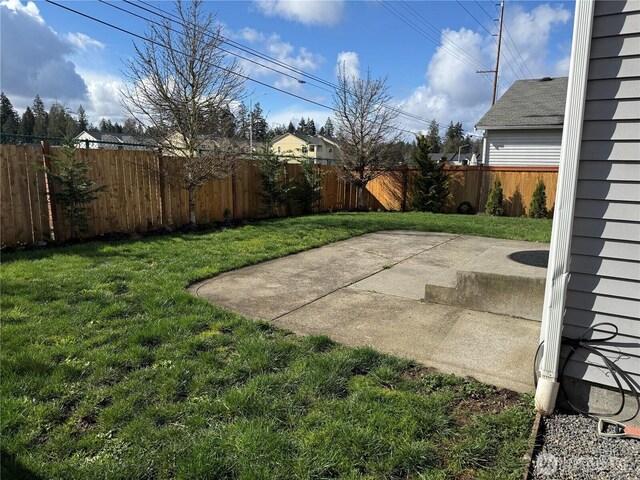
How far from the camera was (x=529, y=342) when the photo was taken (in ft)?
10.6

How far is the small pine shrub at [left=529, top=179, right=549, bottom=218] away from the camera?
39.3 ft

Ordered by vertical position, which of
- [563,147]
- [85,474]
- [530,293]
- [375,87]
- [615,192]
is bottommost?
[85,474]

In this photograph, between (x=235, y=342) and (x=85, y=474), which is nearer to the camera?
(x=85, y=474)

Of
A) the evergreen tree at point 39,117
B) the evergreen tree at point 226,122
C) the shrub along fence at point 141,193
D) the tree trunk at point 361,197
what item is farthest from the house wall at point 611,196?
the evergreen tree at point 39,117

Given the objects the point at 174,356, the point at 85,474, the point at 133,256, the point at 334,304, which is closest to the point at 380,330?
the point at 334,304

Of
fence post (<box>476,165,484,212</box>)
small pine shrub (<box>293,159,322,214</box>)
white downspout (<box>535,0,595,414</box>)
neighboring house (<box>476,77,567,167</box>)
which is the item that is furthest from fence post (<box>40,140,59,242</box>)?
neighboring house (<box>476,77,567,167</box>)

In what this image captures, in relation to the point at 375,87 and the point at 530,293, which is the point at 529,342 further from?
the point at 375,87

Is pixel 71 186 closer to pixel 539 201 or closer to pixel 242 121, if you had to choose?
pixel 242 121

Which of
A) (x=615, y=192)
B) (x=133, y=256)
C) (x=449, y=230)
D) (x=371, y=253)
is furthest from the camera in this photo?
(x=449, y=230)

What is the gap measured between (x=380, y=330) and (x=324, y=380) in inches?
41.2

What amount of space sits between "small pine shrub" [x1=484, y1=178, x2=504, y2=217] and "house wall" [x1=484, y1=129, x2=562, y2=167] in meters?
2.37

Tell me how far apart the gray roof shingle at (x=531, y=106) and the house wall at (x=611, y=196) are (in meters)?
12.8

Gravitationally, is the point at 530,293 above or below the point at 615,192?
below

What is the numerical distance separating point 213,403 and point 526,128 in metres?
14.6
